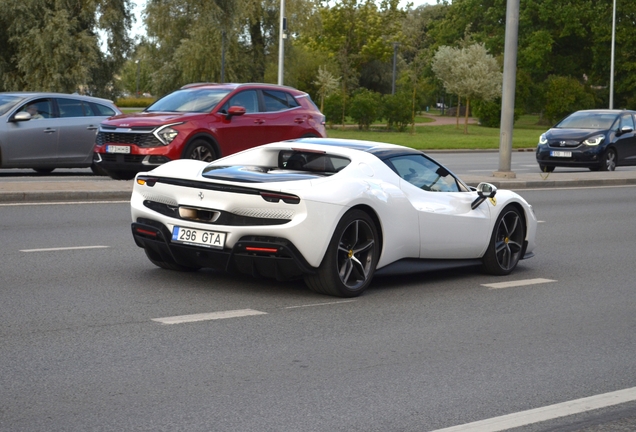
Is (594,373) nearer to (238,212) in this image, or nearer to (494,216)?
(238,212)

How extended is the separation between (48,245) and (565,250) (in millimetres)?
5806

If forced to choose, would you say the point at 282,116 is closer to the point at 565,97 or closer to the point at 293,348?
the point at 293,348

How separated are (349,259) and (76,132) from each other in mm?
12260

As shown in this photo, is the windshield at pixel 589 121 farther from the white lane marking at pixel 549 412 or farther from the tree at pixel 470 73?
the tree at pixel 470 73

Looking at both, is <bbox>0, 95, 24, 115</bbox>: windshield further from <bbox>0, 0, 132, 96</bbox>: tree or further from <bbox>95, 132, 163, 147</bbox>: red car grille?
<bbox>0, 0, 132, 96</bbox>: tree

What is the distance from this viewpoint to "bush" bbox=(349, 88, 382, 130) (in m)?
54.1

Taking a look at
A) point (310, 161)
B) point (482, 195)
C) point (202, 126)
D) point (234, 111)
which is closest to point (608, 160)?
point (234, 111)

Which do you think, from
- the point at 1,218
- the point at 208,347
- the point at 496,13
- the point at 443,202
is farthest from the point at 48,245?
the point at 496,13

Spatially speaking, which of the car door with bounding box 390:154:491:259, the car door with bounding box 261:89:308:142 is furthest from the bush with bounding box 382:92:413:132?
the car door with bounding box 390:154:491:259

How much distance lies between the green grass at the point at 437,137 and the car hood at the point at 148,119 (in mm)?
21621

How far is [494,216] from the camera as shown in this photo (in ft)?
31.7

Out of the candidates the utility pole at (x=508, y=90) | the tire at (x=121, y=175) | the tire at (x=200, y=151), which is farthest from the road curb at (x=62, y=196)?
the utility pole at (x=508, y=90)

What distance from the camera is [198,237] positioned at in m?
8.11

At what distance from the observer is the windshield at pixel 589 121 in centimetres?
2780
